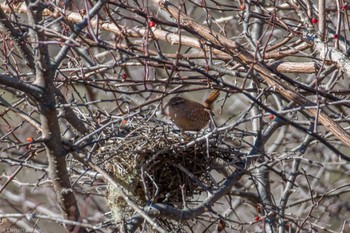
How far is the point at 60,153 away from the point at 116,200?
112 cm

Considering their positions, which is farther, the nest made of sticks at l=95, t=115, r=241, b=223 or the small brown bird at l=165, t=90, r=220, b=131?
the small brown bird at l=165, t=90, r=220, b=131

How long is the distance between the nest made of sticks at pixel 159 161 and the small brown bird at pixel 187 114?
0.88m

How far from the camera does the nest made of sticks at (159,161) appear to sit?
507 cm

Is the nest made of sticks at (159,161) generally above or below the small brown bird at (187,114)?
below

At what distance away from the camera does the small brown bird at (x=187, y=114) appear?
6.24m

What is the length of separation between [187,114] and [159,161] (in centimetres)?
120

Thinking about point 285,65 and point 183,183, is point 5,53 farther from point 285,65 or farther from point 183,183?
point 285,65

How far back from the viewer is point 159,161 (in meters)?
5.13

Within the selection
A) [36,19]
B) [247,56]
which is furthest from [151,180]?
[36,19]

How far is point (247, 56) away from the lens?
15.8ft

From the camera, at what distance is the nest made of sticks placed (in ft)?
16.6

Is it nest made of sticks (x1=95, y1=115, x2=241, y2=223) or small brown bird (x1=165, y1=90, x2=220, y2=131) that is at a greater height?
small brown bird (x1=165, y1=90, x2=220, y2=131)

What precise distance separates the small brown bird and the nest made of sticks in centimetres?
88

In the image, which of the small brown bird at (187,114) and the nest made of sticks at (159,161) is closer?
the nest made of sticks at (159,161)
